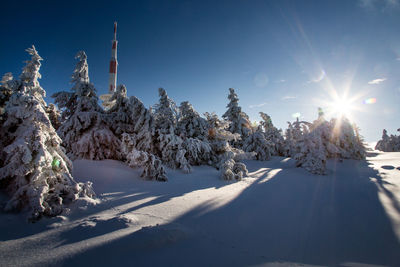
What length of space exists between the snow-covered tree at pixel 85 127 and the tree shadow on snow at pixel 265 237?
310 inches

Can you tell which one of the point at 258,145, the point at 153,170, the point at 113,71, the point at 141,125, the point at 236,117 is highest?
the point at 113,71

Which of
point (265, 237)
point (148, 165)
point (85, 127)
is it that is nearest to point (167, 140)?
point (148, 165)

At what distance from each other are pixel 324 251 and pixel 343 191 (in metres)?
7.08

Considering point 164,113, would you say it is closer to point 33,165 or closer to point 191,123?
point 191,123

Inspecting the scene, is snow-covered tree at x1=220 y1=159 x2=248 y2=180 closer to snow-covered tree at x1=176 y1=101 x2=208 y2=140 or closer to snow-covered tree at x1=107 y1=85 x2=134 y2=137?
snow-covered tree at x1=176 y1=101 x2=208 y2=140

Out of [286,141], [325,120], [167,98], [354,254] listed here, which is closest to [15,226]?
[354,254]

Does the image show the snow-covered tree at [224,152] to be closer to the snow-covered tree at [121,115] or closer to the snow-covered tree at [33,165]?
the snow-covered tree at [121,115]

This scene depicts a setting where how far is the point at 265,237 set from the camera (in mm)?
4555

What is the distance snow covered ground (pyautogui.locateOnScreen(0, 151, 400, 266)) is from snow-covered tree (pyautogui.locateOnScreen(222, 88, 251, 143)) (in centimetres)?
1657

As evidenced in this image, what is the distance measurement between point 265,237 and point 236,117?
21.4 meters

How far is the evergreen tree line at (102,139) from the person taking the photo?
4895 millimetres

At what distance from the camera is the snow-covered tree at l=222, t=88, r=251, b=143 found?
24719mm

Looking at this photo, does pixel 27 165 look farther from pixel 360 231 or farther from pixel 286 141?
pixel 286 141

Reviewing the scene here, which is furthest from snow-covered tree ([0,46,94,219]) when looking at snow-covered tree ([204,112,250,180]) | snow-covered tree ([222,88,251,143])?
snow-covered tree ([222,88,251,143])
